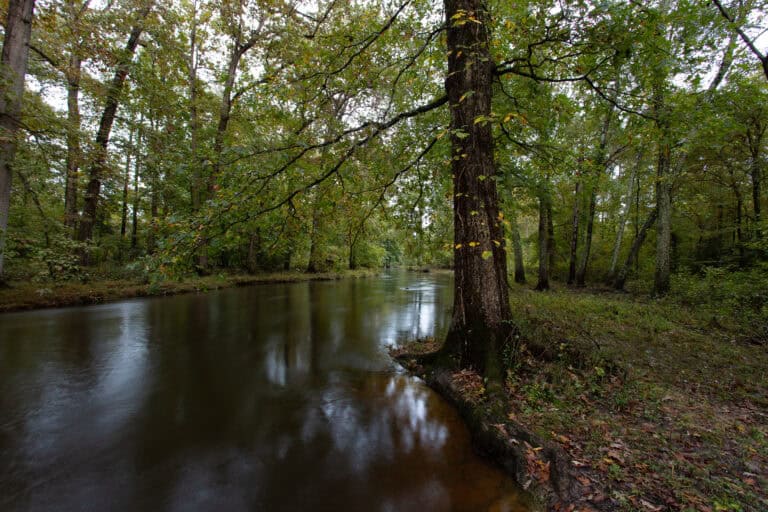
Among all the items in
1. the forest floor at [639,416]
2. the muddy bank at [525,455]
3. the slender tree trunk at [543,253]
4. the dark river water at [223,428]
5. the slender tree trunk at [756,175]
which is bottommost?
the dark river water at [223,428]

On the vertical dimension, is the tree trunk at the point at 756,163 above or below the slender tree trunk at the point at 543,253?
above

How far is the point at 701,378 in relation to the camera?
14.3ft

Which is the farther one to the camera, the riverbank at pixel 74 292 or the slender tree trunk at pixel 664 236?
the slender tree trunk at pixel 664 236

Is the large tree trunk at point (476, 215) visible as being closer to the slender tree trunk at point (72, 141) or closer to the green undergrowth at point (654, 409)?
the green undergrowth at point (654, 409)

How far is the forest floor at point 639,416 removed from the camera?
7.70 feet

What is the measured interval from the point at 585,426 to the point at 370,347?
186 inches

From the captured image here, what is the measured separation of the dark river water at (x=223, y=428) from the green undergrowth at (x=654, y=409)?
0.92 m

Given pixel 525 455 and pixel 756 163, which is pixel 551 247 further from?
pixel 525 455

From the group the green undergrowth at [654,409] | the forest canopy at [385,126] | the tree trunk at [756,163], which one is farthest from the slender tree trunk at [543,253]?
the green undergrowth at [654,409]

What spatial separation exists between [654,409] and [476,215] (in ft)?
10.0

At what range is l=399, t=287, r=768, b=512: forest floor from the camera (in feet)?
7.70

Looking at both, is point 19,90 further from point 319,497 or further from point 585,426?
point 585,426

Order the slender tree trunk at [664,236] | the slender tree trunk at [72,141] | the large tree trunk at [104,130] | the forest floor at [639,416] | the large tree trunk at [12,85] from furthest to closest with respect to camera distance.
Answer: the large tree trunk at [104,130], the slender tree trunk at [664,236], the slender tree trunk at [72,141], the large tree trunk at [12,85], the forest floor at [639,416]

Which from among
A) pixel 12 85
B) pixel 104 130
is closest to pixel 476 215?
pixel 12 85
